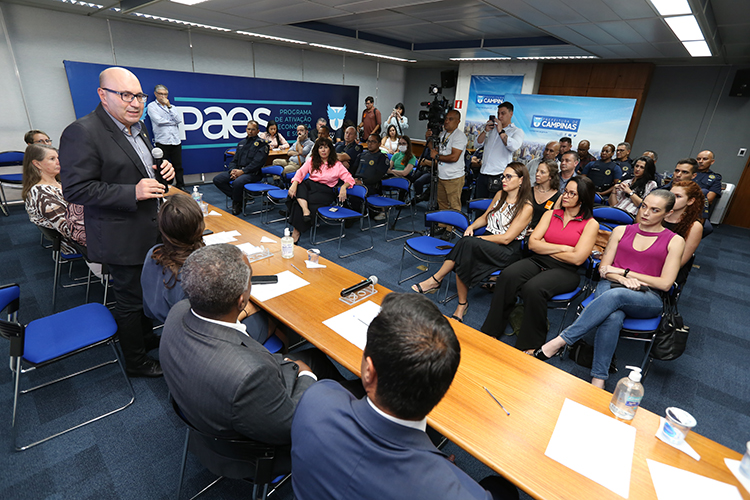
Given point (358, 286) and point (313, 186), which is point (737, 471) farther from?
point (313, 186)

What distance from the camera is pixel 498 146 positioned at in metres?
5.17

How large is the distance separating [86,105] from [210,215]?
15.9ft

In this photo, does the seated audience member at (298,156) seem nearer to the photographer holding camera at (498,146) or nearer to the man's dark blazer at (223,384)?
the photographer holding camera at (498,146)

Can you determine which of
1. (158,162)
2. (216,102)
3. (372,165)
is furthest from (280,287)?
(216,102)

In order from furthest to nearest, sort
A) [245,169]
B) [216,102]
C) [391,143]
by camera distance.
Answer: [216,102], [391,143], [245,169]

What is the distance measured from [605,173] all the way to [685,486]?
19.0ft

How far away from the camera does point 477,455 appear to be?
46.4 inches

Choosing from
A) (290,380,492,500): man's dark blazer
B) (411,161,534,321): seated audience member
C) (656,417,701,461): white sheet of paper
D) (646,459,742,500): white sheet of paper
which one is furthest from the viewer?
(411,161,534,321): seated audience member

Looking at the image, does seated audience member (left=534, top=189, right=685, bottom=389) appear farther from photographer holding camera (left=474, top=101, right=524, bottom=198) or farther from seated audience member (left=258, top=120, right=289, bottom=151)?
seated audience member (left=258, top=120, right=289, bottom=151)

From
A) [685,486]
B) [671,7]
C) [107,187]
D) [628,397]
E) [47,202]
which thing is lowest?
[685,486]

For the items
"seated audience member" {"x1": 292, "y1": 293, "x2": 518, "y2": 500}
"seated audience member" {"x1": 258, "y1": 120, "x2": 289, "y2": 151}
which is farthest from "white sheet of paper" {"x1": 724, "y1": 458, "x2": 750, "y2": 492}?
"seated audience member" {"x1": 258, "y1": 120, "x2": 289, "y2": 151}

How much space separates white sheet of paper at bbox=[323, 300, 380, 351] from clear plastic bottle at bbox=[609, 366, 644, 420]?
3.45 feet

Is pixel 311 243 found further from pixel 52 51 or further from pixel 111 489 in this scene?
pixel 52 51

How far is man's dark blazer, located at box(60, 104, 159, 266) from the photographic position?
6.33 ft
